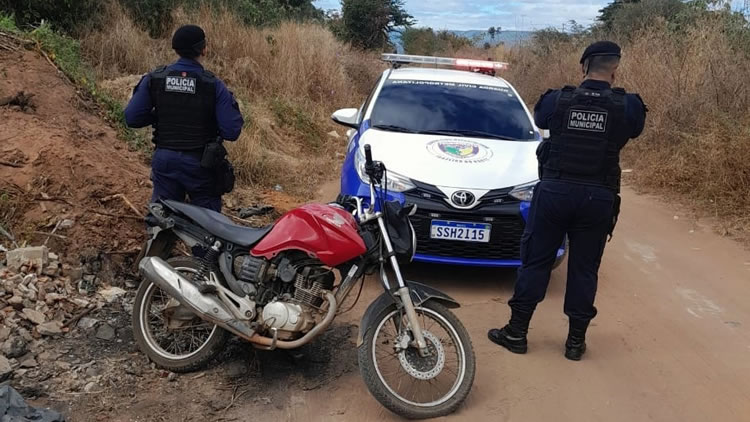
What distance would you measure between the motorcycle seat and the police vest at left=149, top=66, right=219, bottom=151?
1.87 ft

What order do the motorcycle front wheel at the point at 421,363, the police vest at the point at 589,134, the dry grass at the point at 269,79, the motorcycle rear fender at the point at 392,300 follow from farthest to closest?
1. the dry grass at the point at 269,79
2. the police vest at the point at 589,134
3. the motorcycle rear fender at the point at 392,300
4. the motorcycle front wheel at the point at 421,363

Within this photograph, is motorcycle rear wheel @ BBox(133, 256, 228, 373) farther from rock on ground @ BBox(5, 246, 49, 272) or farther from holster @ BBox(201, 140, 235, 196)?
rock on ground @ BBox(5, 246, 49, 272)

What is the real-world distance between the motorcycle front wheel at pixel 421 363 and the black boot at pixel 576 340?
0.98m

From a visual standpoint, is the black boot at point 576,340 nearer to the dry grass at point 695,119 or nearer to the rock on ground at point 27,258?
the rock on ground at point 27,258

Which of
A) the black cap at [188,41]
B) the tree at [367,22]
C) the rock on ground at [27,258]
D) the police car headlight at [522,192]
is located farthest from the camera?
the tree at [367,22]

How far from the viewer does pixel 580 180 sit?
12.4ft

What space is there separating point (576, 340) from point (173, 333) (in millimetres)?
2495

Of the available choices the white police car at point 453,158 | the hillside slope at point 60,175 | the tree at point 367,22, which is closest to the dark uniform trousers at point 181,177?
the hillside slope at point 60,175

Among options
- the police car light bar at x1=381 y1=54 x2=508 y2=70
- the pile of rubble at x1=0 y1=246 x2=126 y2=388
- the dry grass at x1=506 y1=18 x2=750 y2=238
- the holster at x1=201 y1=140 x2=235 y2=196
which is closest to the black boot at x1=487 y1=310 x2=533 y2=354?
the holster at x1=201 y1=140 x2=235 y2=196

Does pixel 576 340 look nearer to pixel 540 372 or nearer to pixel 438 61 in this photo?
pixel 540 372

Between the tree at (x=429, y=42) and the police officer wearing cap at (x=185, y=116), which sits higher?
the police officer wearing cap at (x=185, y=116)

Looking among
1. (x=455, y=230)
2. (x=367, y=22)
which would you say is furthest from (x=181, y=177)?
(x=367, y=22)

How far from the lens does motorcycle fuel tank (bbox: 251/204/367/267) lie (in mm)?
3359

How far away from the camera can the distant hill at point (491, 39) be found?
2381cm
